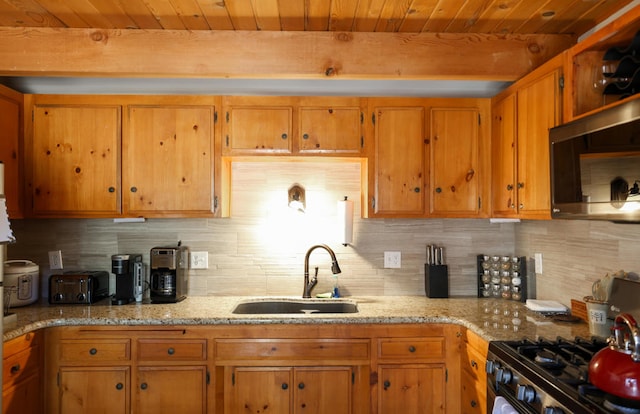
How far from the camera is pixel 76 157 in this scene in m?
2.69

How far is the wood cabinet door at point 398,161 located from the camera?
2.75 m

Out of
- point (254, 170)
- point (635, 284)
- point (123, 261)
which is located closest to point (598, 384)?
point (635, 284)

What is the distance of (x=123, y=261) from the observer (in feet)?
8.91

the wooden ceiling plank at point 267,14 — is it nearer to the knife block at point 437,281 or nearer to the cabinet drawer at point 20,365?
the knife block at point 437,281

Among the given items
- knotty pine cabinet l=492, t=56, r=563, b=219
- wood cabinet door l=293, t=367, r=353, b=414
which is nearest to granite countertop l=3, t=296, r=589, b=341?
wood cabinet door l=293, t=367, r=353, b=414

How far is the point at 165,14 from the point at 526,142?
6.58ft

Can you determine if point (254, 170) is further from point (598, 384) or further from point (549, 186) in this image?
point (598, 384)

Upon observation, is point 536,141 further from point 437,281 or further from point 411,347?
point 411,347

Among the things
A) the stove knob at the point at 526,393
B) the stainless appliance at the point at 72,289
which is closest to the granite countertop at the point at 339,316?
the stainless appliance at the point at 72,289

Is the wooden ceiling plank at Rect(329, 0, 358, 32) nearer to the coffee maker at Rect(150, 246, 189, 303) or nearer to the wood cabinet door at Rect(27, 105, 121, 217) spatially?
the wood cabinet door at Rect(27, 105, 121, 217)

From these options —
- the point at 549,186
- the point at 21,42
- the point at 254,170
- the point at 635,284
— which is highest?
the point at 21,42

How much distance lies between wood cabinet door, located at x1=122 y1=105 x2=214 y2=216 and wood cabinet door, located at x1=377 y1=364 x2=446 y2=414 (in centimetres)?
159

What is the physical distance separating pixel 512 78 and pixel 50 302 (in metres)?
3.12

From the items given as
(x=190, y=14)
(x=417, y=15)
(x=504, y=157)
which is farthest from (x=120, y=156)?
(x=504, y=157)
